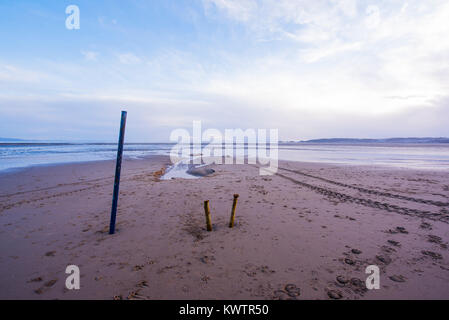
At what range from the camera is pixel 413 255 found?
457cm

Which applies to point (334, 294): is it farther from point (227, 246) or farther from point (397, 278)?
point (227, 246)

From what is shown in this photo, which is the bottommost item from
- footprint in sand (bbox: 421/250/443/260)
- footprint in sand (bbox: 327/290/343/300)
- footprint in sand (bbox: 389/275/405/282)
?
footprint in sand (bbox: 327/290/343/300)

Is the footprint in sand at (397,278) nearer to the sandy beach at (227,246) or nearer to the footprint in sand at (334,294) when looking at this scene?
the sandy beach at (227,246)

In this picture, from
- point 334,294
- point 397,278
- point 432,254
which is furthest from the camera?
point 432,254

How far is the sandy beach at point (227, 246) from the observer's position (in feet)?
11.9

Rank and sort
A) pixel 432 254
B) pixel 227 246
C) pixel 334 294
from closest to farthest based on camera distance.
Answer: pixel 334 294 → pixel 432 254 → pixel 227 246

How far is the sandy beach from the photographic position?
3.62 metres

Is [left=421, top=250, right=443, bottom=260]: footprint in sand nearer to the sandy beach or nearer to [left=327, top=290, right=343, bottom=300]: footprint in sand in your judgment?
the sandy beach

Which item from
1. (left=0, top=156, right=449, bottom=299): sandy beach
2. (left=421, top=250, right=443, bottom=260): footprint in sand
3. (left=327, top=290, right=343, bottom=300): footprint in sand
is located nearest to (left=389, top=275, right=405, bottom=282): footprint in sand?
(left=0, top=156, right=449, bottom=299): sandy beach

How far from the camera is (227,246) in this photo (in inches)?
197

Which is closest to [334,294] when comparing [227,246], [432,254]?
[227,246]

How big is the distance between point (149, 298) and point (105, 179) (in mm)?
12260

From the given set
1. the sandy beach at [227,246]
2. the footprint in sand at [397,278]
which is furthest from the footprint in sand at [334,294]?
the footprint in sand at [397,278]
